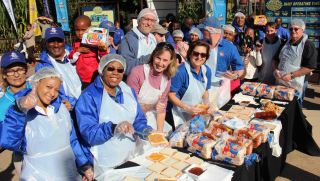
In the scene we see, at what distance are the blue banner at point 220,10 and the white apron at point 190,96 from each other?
22.9 ft

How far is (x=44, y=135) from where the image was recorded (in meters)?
2.33

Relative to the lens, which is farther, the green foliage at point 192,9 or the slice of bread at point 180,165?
the green foliage at point 192,9

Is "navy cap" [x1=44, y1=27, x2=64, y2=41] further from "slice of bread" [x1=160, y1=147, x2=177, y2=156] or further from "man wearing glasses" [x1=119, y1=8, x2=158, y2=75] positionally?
"slice of bread" [x1=160, y1=147, x2=177, y2=156]

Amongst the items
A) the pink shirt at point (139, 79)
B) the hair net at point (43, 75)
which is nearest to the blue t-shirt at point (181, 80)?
the pink shirt at point (139, 79)

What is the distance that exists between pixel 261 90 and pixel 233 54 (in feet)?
2.18

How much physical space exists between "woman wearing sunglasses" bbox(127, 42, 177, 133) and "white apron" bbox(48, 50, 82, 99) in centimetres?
56

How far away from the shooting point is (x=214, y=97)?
423cm

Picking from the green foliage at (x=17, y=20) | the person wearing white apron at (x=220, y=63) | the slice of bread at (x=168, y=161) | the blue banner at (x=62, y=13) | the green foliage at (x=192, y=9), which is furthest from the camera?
the green foliage at (x=17, y=20)

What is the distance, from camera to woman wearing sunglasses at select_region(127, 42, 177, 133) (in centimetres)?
334

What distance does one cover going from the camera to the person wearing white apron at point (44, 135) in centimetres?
229

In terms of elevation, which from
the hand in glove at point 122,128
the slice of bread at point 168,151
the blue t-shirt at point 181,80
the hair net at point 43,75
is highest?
the hair net at point 43,75

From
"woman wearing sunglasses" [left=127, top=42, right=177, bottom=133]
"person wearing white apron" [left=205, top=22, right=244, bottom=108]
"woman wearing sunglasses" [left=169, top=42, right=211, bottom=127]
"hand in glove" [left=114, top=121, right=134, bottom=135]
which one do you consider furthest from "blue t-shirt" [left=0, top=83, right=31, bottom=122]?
"person wearing white apron" [left=205, top=22, right=244, bottom=108]

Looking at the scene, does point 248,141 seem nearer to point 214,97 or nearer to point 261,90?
point 214,97

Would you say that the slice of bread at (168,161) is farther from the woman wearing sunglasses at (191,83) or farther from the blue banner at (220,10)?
the blue banner at (220,10)
